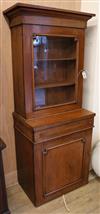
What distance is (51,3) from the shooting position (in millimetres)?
1999

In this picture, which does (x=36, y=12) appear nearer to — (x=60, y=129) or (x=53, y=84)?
(x=53, y=84)

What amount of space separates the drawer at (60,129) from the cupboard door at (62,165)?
11cm

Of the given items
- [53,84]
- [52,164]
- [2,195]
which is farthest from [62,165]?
[53,84]

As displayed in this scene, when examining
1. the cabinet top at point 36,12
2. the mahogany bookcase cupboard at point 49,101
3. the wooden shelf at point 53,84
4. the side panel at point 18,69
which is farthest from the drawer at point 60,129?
the cabinet top at point 36,12

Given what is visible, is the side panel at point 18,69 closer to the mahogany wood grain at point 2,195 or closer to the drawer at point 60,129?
the drawer at point 60,129

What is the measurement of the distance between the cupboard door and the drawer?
11 centimetres

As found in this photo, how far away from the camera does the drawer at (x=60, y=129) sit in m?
1.67

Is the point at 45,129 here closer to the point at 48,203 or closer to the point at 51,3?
the point at 48,203

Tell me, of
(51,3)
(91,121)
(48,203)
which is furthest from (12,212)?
(51,3)

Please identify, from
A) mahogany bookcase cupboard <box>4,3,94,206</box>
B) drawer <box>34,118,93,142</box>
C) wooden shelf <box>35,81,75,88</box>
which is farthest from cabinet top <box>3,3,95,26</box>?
drawer <box>34,118,93,142</box>

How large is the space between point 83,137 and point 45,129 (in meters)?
0.48

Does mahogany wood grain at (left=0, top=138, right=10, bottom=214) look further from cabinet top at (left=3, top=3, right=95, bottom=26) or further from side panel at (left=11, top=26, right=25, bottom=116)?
cabinet top at (left=3, top=3, right=95, bottom=26)

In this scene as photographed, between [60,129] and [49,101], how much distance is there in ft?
1.15

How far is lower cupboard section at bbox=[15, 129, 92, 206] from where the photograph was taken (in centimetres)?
177
